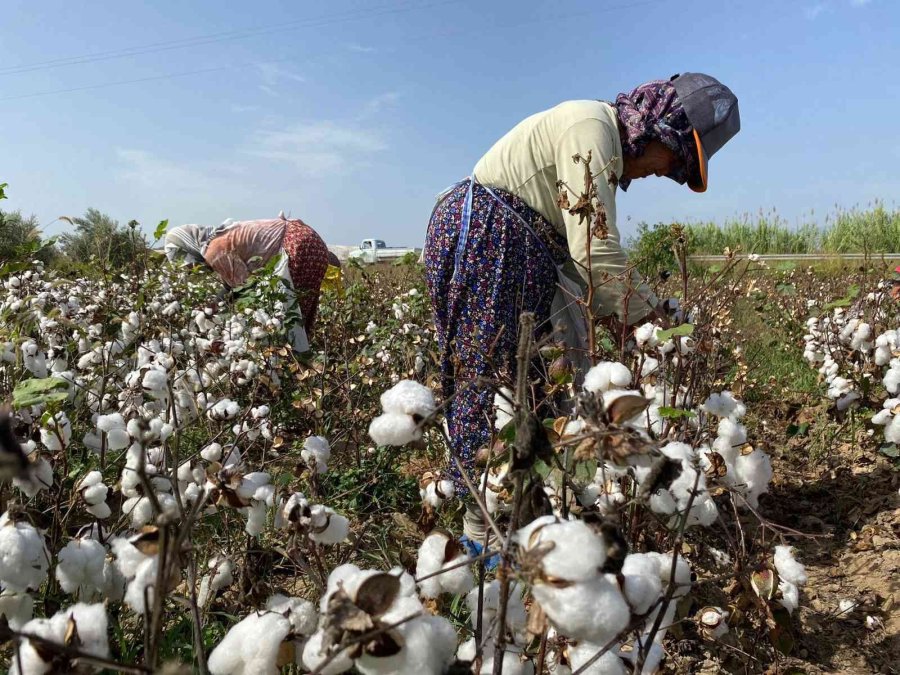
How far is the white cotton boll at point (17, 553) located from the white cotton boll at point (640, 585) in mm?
754

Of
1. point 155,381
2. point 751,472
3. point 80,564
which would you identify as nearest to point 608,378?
point 751,472

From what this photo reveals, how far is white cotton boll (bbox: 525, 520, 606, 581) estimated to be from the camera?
22.5 inches

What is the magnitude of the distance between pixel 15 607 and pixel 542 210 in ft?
5.89

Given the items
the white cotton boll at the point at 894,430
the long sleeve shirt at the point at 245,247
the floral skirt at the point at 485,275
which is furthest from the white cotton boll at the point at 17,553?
the long sleeve shirt at the point at 245,247

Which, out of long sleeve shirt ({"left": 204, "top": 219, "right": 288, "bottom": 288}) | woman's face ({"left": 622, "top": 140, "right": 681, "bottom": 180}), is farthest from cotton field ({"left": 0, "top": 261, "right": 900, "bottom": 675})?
long sleeve shirt ({"left": 204, "top": 219, "right": 288, "bottom": 288})

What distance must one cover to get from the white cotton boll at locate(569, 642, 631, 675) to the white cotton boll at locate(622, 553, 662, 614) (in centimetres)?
15

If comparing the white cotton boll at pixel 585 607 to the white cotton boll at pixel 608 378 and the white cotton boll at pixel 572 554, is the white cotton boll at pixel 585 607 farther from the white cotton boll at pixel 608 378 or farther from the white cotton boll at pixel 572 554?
the white cotton boll at pixel 608 378

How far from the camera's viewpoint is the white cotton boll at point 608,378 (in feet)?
3.39

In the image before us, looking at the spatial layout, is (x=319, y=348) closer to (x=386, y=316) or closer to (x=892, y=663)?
(x=386, y=316)

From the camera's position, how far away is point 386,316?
5.16 metres

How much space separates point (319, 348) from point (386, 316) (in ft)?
3.11

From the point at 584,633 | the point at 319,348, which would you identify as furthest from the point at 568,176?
the point at 319,348

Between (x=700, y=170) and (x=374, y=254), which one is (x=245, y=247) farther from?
(x=374, y=254)

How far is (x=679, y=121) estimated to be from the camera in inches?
85.1
